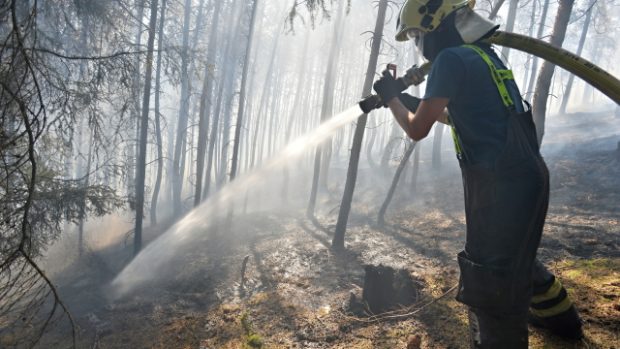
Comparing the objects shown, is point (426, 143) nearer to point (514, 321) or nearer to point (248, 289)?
point (248, 289)

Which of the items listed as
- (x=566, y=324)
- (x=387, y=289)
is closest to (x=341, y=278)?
(x=387, y=289)

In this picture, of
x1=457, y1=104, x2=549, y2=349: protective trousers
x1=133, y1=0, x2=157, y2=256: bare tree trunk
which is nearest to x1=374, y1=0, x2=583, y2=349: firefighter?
x1=457, y1=104, x2=549, y2=349: protective trousers

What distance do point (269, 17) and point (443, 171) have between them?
62.5 feet

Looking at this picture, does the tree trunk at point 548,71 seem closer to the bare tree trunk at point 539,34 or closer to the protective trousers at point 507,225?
the bare tree trunk at point 539,34

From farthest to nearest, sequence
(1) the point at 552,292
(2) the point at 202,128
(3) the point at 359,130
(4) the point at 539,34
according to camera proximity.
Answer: (4) the point at 539,34 → (2) the point at 202,128 → (3) the point at 359,130 → (1) the point at 552,292

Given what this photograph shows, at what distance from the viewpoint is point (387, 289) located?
521 cm

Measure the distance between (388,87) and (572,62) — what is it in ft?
4.20

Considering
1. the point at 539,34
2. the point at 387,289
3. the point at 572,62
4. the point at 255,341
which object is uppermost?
the point at 539,34

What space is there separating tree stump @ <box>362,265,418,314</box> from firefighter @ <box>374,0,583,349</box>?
109 inches

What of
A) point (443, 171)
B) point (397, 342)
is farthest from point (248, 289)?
point (443, 171)

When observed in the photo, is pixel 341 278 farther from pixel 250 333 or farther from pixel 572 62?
pixel 572 62

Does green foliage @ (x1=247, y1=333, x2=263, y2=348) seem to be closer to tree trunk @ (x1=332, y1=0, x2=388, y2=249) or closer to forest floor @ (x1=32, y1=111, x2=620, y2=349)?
forest floor @ (x1=32, y1=111, x2=620, y2=349)

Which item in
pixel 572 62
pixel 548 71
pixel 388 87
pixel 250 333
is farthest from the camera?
pixel 548 71

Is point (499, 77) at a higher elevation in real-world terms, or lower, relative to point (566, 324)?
higher
